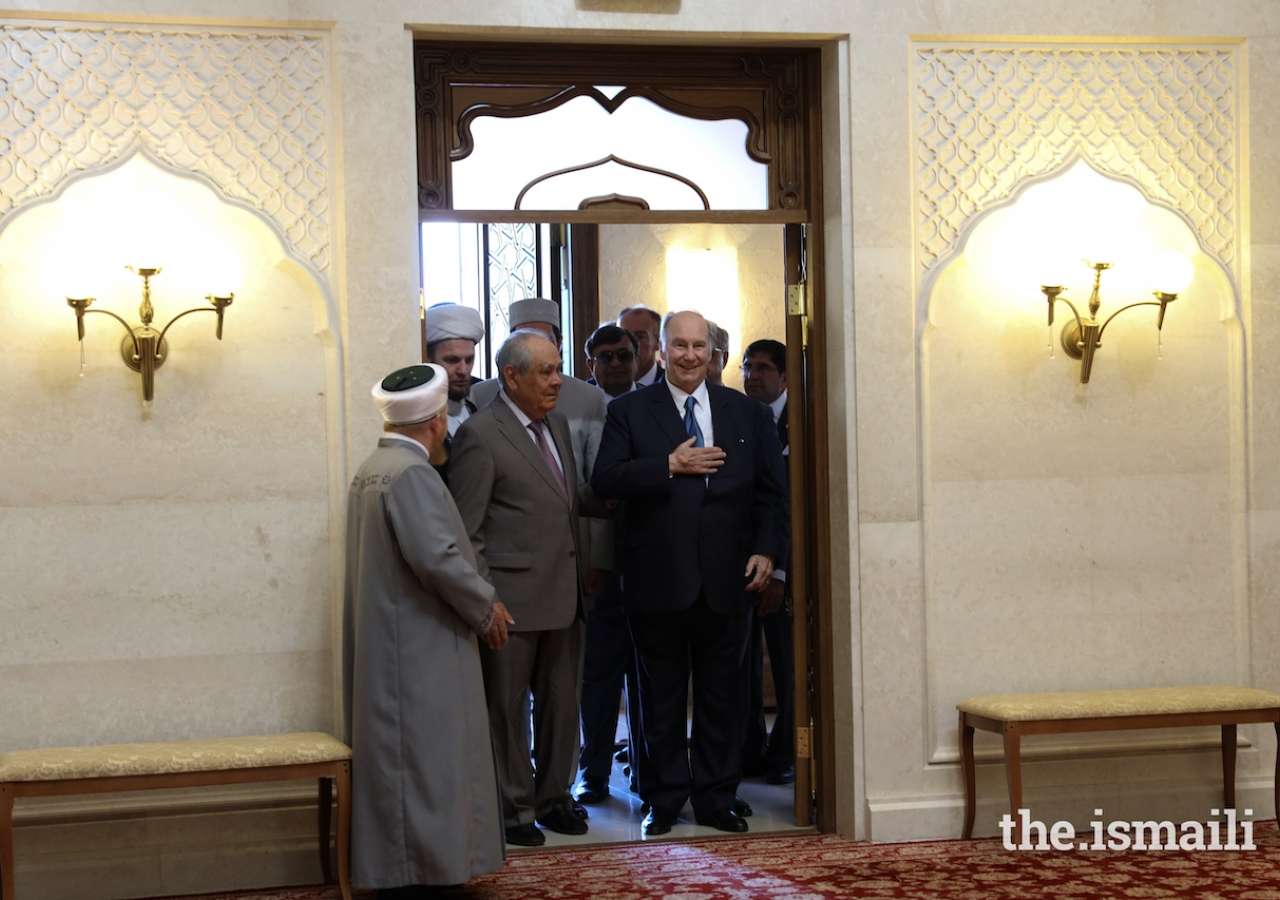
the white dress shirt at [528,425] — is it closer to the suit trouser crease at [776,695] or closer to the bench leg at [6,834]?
the suit trouser crease at [776,695]

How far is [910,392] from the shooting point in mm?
4855

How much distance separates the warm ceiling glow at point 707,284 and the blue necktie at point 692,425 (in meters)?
0.53

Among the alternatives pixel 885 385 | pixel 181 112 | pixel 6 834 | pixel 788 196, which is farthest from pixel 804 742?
pixel 181 112

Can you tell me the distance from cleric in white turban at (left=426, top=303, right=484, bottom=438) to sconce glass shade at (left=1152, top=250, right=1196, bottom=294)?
249 centimetres

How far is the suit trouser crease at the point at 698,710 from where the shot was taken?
499cm

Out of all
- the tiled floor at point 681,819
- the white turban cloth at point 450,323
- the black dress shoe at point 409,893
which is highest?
the white turban cloth at point 450,323

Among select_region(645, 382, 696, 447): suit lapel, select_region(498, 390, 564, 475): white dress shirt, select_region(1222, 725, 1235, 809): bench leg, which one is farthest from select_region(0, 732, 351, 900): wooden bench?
select_region(1222, 725, 1235, 809): bench leg

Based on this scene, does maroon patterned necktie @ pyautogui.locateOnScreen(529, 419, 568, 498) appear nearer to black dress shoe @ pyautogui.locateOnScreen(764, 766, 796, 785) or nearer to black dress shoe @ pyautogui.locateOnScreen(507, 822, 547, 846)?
black dress shoe @ pyautogui.locateOnScreen(507, 822, 547, 846)

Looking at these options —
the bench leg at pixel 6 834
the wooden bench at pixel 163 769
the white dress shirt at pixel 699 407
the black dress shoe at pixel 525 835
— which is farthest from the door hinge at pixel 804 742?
the bench leg at pixel 6 834

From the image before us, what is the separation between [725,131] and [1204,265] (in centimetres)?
186

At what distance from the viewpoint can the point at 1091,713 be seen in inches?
181

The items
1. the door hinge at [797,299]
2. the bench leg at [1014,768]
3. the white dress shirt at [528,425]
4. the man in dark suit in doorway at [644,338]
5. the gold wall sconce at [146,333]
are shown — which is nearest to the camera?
the gold wall sconce at [146,333]

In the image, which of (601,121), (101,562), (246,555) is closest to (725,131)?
(601,121)

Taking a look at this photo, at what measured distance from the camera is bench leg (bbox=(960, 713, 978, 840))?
477 centimetres
